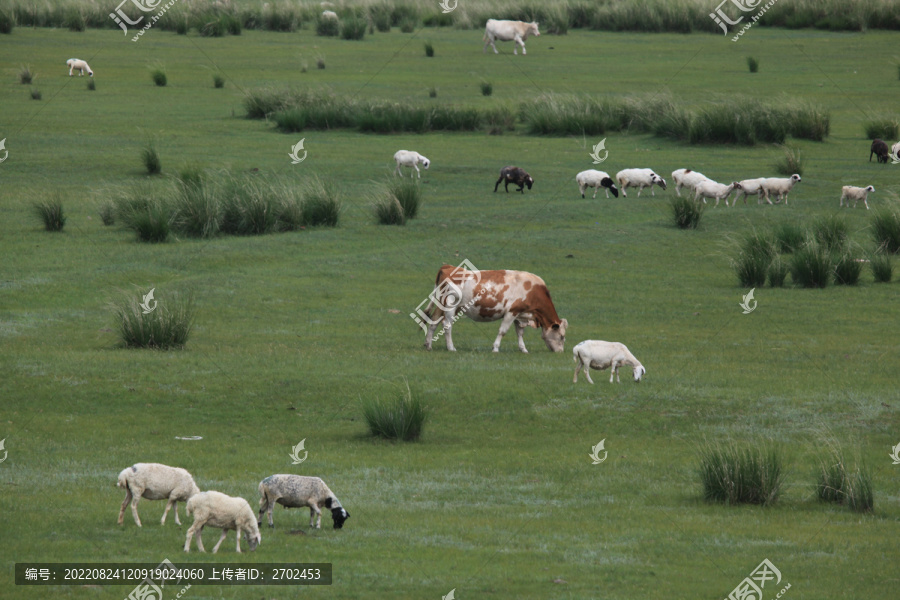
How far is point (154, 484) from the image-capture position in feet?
33.9

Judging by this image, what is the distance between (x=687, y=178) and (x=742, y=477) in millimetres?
20998

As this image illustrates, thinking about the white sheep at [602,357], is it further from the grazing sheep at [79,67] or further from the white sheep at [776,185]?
the grazing sheep at [79,67]

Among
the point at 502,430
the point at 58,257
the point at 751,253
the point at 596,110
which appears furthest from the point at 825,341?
the point at 596,110

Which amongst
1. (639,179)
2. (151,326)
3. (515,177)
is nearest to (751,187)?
(639,179)

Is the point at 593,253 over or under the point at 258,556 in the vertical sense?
under

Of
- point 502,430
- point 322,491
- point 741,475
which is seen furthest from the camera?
point 502,430

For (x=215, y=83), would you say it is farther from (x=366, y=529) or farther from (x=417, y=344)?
(x=366, y=529)

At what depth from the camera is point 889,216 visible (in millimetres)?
27422

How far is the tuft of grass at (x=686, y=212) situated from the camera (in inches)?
1169

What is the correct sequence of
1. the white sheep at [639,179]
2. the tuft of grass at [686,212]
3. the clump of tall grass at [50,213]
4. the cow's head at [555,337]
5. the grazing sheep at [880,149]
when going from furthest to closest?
1. the grazing sheep at [880,149]
2. the white sheep at [639,179]
3. the tuft of grass at [686,212]
4. the clump of tall grass at [50,213]
5. the cow's head at [555,337]

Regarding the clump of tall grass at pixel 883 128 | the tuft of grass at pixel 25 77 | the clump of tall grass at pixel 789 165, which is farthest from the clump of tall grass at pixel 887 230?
the tuft of grass at pixel 25 77

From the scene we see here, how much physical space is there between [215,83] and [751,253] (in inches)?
1258

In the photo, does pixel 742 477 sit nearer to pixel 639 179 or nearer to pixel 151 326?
pixel 151 326

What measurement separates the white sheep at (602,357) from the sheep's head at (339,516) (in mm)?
6521
